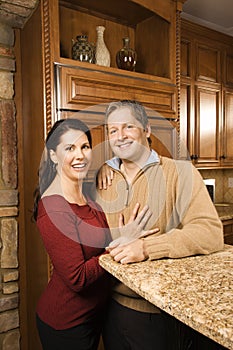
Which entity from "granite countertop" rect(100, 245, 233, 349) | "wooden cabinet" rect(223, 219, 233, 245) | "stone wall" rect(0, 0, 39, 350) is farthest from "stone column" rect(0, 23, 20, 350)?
"wooden cabinet" rect(223, 219, 233, 245)

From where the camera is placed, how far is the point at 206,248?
98 cm

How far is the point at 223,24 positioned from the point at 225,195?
6.01ft

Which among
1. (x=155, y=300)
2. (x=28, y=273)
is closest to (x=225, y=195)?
(x=28, y=273)

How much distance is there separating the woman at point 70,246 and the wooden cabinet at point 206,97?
1534mm

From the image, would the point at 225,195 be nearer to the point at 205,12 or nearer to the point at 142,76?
the point at 205,12

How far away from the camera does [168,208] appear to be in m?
1.23

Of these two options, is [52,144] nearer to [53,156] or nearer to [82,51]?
[53,156]

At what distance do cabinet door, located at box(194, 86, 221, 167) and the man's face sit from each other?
62.6 inches

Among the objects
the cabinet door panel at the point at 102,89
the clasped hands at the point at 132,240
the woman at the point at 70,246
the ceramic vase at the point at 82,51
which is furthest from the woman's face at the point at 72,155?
the ceramic vase at the point at 82,51

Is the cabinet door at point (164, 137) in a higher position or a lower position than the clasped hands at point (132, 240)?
higher

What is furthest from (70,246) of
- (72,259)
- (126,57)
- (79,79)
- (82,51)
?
(126,57)

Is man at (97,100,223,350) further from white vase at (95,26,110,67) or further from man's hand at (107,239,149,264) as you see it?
white vase at (95,26,110,67)

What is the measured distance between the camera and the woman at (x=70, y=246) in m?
1.12

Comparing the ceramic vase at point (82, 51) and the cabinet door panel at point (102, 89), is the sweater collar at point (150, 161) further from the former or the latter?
the ceramic vase at point (82, 51)
